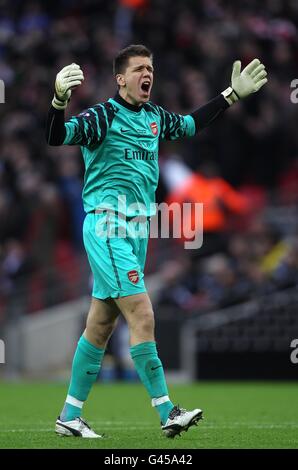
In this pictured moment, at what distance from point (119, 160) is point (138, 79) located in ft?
1.76

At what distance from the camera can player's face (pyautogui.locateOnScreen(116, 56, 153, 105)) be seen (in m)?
7.12

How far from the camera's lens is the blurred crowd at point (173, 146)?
594 inches

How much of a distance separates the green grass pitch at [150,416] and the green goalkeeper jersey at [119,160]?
4.75 ft

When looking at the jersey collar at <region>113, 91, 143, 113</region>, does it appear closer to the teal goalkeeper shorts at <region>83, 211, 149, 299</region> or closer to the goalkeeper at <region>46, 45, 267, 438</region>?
the goalkeeper at <region>46, 45, 267, 438</region>

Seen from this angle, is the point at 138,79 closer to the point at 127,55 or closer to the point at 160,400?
the point at 127,55

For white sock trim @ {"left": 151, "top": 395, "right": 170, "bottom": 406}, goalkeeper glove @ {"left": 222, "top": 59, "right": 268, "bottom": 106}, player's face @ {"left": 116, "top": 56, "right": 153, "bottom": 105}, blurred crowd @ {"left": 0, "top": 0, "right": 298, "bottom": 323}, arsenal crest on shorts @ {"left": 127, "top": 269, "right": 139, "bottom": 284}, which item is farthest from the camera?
blurred crowd @ {"left": 0, "top": 0, "right": 298, "bottom": 323}

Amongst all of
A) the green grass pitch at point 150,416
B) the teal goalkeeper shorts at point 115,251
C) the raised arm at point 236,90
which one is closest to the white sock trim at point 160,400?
the green grass pitch at point 150,416

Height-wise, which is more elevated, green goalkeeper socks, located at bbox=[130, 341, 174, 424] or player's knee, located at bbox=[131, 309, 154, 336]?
player's knee, located at bbox=[131, 309, 154, 336]

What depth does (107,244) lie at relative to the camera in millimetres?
6926
